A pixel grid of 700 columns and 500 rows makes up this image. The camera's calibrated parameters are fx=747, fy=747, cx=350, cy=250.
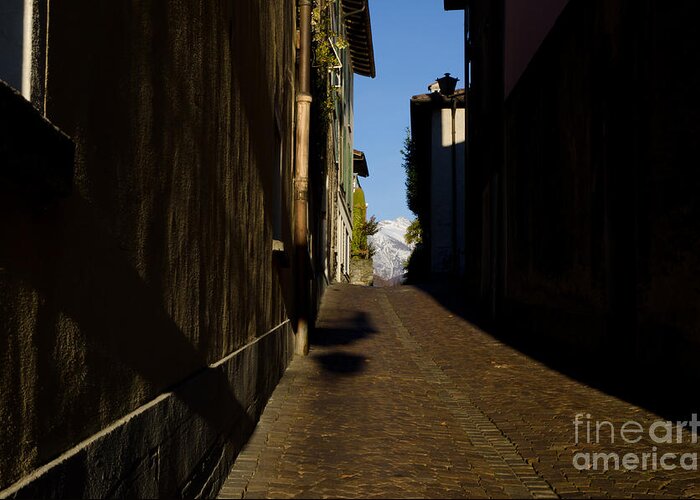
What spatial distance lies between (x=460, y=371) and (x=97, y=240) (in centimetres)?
695

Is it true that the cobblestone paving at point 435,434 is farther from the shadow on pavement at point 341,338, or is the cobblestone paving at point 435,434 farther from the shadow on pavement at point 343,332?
the shadow on pavement at point 343,332

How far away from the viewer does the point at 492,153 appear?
1546 centimetres

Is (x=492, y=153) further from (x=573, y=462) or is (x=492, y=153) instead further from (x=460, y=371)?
(x=573, y=462)

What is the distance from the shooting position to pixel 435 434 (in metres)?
5.63

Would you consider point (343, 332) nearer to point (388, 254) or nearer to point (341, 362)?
point (341, 362)

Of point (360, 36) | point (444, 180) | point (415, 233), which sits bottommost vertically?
point (415, 233)

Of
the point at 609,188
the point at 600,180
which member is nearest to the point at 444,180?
the point at 600,180

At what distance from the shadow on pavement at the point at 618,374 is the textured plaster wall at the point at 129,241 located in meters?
3.59

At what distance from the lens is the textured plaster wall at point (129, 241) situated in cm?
188

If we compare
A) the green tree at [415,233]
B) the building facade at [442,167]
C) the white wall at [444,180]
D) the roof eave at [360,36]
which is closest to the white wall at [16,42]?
the roof eave at [360,36]

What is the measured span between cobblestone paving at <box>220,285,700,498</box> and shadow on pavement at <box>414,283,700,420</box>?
7.5 inches

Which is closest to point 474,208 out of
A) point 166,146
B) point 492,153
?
point 492,153

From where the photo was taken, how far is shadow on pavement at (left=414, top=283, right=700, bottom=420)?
6.20 meters

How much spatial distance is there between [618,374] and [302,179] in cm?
448
